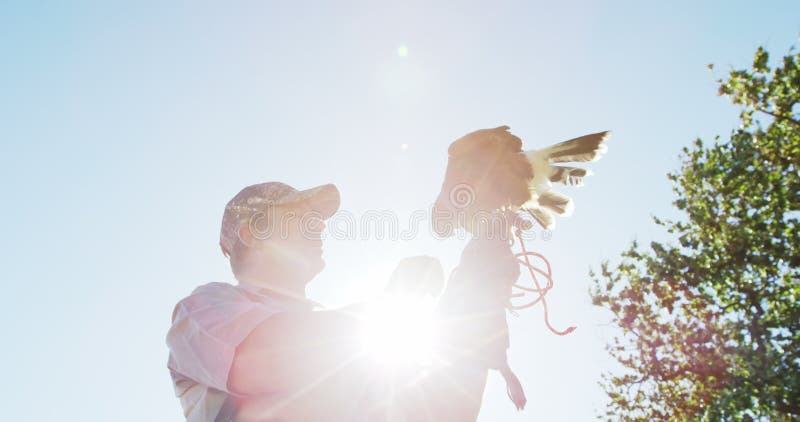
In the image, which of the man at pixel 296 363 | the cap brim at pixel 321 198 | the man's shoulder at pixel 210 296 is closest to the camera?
the man at pixel 296 363

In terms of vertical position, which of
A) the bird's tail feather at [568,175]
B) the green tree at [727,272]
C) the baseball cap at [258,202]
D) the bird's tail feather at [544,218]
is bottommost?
the green tree at [727,272]

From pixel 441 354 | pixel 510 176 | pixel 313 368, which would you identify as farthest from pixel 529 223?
pixel 313 368

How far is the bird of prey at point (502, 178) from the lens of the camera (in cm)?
216

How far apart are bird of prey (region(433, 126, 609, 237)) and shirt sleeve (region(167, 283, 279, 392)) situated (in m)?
0.87

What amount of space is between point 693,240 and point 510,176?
15374 mm

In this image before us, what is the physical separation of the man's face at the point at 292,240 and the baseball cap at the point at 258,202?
0.05 m

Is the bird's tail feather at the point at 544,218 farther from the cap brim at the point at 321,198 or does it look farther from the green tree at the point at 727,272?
the green tree at the point at 727,272

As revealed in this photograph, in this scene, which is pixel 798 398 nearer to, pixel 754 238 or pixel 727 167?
pixel 754 238

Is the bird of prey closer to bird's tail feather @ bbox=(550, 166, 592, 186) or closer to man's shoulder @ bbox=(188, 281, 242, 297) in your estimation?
bird's tail feather @ bbox=(550, 166, 592, 186)

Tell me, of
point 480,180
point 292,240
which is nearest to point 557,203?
point 480,180

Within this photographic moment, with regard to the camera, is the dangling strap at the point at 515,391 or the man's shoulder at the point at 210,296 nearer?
the dangling strap at the point at 515,391

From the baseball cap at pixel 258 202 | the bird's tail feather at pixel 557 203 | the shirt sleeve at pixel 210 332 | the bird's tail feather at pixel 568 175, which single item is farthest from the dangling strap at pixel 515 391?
the baseball cap at pixel 258 202

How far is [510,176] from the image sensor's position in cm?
231

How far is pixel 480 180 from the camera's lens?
2203 mm
